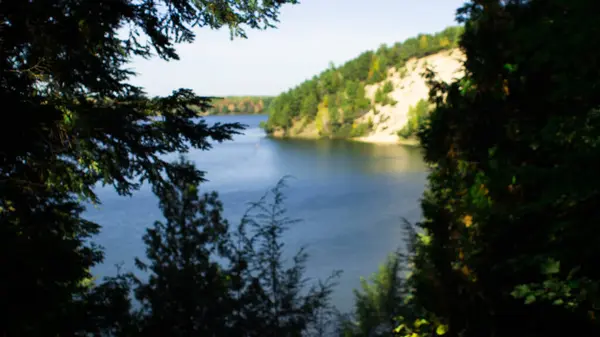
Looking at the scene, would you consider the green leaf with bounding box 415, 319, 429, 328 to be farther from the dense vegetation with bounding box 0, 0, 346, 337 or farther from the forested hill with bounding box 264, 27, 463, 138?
the forested hill with bounding box 264, 27, 463, 138

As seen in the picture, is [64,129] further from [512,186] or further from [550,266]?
[512,186]

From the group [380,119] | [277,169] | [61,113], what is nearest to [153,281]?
[61,113]

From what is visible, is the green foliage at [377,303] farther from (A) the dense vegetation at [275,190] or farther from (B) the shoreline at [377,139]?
(B) the shoreline at [377,139]

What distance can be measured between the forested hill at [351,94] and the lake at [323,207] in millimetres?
42068

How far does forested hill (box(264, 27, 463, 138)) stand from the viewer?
100812 mm

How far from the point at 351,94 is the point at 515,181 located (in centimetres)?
11086

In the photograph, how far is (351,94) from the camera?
376 feet

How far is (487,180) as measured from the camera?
6617 mm

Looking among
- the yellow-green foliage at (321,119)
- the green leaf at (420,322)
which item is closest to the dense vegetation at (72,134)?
the green leaf at (420,322)

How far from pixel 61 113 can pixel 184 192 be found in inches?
208

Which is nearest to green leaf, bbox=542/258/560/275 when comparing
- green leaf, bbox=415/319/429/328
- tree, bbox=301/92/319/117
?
green leaf, bbox=415/319/429/328

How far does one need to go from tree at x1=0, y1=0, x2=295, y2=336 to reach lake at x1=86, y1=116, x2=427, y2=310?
8.03 m

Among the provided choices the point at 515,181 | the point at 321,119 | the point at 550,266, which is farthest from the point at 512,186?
the point at 321,119

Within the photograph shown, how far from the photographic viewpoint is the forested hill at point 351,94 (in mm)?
100812
